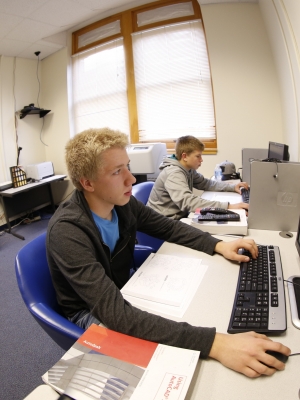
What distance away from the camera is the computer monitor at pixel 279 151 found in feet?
5.51

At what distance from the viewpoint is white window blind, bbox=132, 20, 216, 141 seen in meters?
3.22

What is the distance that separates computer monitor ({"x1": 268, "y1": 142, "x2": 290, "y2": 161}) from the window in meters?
1.33

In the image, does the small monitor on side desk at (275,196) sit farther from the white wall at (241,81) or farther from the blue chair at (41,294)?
the white wall at (241,81)

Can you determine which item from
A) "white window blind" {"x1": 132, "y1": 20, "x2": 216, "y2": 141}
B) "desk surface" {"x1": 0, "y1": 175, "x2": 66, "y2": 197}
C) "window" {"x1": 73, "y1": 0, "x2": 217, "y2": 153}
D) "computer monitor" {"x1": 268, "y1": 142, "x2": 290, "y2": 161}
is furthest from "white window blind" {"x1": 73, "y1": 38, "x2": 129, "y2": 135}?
"computer monitor" {"x1": 268, "y1": 142, "x2": 290, "y2": 161}

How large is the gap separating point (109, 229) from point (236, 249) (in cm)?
55

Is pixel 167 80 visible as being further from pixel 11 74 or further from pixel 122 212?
pixel 122 212

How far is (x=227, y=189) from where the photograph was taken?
225 centimetres

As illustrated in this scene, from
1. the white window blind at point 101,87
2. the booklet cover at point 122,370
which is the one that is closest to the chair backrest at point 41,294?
the booklet cover at point 122,370

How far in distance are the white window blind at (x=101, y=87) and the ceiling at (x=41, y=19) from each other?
0.40 meters

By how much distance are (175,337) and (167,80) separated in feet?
11.1

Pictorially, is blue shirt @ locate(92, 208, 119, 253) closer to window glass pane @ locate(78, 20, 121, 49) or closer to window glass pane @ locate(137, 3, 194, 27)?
window glass pane @ locate(137, 3, 194, 27)

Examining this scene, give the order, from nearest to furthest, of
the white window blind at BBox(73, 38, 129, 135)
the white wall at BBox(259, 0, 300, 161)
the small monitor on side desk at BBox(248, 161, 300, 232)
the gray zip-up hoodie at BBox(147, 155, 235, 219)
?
the small monitor on side desk at BBox(248, 161, 300, 232) < the gray zip-up hoodie at BBox(147, 155, 235, 219) < the white wall at BBox(259, 0, 300, 161) < the white window blind at BBox(73, 38, 129, 135)

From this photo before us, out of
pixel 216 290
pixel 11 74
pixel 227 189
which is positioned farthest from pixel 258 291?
pixel 11 74

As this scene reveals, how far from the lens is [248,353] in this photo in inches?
24.1
